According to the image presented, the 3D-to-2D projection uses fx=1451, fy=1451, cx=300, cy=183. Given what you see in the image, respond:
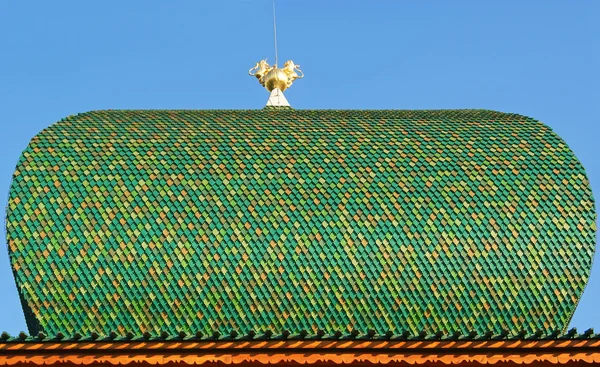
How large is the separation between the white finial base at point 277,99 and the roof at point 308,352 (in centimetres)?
989

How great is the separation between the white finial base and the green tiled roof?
13.6ft

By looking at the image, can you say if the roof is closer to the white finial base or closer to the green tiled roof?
the green tiled roof

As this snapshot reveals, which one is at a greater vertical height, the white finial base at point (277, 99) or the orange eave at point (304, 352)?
the white finial base at point (277, 99)

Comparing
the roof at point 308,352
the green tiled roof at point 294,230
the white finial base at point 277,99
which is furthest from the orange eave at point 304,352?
the white finial base at point 277,99

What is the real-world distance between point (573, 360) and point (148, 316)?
532 cm

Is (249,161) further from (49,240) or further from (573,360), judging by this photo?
(573,360)

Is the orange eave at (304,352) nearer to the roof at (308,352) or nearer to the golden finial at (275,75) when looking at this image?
the roof at (308,352)

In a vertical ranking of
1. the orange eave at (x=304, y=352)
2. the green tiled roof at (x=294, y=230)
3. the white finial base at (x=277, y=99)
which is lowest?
the orange eave at (x=304, y=352)

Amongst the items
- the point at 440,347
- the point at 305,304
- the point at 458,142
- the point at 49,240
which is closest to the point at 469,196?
the point at 458,142

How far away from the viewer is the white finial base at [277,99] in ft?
80.9

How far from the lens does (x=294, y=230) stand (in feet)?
60.4

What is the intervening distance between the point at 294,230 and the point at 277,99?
6699mm

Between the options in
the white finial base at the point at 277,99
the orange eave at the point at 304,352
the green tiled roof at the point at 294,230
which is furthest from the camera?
the white finial base at the point at 277,99

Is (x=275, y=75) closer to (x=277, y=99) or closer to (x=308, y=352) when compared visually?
(x=277, y=99)
